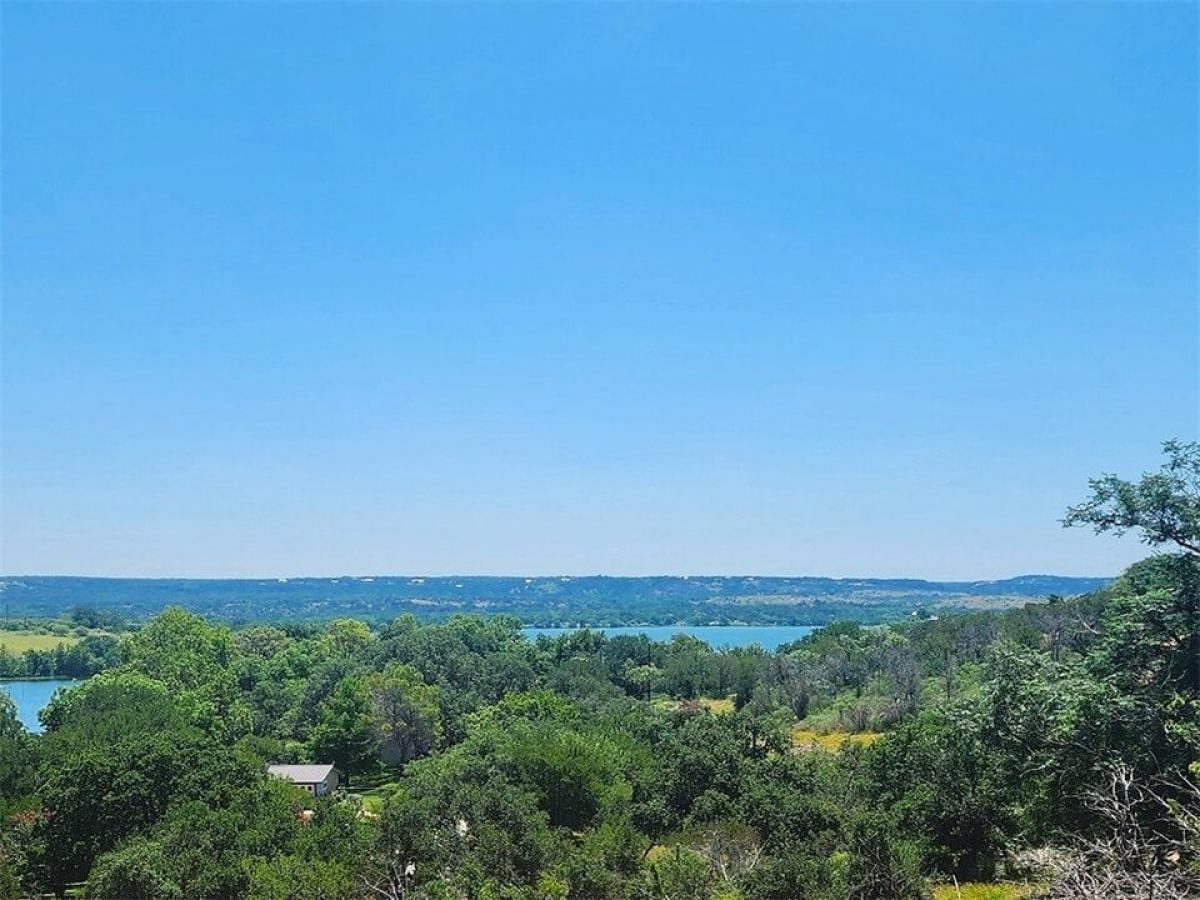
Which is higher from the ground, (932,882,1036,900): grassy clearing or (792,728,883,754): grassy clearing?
(932,882,1036,900): grassy clearing

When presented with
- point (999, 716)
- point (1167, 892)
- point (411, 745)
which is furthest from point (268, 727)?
point (1167, 892)

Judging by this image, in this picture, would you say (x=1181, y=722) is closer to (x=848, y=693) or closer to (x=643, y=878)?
(x=643, y=878)

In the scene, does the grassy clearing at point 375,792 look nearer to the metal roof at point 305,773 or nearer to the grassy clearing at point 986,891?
the metal roof at point 305,773

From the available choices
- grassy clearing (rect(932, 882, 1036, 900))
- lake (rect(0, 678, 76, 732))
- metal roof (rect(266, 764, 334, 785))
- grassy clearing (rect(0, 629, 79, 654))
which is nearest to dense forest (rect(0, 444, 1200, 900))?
grassy clearing (rect(932, 882, 1036, 900))

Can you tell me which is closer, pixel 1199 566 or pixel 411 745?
pixel 1199 566

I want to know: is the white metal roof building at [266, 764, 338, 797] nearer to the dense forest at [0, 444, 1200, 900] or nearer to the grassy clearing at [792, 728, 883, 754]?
the dense forest at [0, 444, 1200, 900]

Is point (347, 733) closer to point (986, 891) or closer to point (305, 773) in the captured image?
point (305, 773)
